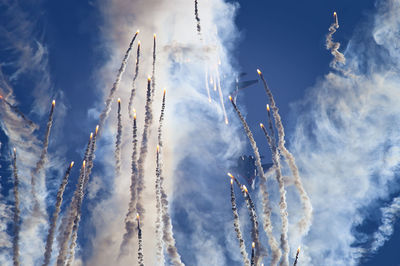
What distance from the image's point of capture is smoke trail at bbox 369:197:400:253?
1974 inches

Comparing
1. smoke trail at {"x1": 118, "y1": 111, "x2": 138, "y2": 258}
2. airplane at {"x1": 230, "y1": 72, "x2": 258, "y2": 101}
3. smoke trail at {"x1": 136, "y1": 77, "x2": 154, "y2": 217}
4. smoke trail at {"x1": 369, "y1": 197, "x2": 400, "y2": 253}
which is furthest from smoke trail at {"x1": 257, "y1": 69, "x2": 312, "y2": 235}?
smoke trail at {"x1": 118, "y1": 111, "x2": 138, "y2": 258}

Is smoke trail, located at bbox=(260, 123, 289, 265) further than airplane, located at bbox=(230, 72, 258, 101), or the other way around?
airplane, located at bbox=(230, 72, 258, 101)

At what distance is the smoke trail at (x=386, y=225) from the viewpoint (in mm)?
50150

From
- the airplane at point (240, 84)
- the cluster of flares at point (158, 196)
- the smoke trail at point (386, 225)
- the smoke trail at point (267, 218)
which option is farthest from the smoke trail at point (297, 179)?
the smoke trail at point (386, 225)

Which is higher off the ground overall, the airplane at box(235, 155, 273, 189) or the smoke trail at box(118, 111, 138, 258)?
the airplane at box(235, 155, 273, 189)

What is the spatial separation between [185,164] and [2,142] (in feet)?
89.1

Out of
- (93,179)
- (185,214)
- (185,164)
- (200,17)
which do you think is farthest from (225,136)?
(93,179)

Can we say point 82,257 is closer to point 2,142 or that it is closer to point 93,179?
point 93,179

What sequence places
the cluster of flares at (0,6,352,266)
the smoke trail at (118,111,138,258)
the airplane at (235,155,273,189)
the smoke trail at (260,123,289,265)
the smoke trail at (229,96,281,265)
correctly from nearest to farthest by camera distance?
the cluster of flares at (0,6,352,266) < the smoke trail at (260,123,289,265) < the smoke trail at (229,96,281,265) < the smoke trail at (118,111,138,258) < the airplane at (235,155,273,189)

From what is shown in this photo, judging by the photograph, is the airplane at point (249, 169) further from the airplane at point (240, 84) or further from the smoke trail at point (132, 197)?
the smoke trail at point (132, 197)

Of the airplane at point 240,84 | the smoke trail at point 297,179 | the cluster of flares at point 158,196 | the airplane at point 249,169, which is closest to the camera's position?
the cluster of flares at point 158,196

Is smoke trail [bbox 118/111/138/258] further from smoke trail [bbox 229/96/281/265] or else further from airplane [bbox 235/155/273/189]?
airplane [bbox 235/155/273/189]

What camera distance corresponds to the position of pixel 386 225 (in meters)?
52.0

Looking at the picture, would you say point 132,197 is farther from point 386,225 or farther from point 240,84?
point 386,225
